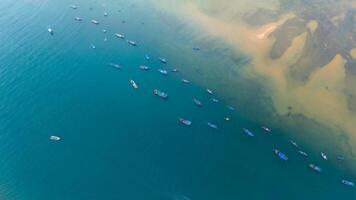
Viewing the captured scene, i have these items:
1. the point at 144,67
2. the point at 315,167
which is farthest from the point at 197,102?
the point at 315,167

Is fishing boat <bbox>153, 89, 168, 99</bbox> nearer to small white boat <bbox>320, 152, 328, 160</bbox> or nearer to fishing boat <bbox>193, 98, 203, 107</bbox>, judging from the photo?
fishing boat <bbox>193, 98, 203, 107</bbox>

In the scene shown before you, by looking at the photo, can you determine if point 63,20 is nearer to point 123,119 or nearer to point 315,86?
point 123,119

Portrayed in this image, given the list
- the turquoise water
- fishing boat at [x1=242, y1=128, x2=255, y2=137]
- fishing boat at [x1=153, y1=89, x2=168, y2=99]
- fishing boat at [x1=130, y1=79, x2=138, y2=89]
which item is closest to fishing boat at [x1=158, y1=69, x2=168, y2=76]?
the turquoise water

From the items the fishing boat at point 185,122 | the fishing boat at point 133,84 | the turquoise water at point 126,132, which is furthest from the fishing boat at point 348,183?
the fishing boat at point 133,84

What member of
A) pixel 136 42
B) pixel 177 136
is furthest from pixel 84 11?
pixel 177 136

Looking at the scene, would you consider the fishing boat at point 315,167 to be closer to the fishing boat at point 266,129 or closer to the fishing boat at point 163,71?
the fishing boat at point 266,129

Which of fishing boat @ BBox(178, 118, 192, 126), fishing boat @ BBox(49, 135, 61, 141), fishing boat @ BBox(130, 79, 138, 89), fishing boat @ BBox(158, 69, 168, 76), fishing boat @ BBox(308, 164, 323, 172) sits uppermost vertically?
fishing boat @ BBox(158, 69, 168, 76)
